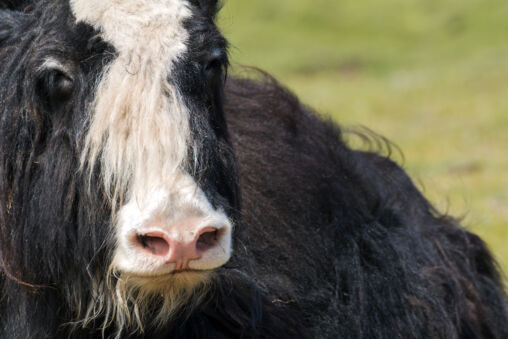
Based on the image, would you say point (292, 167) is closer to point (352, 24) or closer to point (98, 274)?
point (98, 274)

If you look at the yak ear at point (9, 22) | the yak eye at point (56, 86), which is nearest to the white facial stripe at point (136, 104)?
the yak eye at point (56, 86)

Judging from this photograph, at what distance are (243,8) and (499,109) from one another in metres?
21.7

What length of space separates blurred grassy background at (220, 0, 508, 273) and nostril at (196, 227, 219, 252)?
133cm

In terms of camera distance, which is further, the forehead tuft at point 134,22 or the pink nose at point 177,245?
the forehead tuft at point 134,22

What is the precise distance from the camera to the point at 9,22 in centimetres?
391

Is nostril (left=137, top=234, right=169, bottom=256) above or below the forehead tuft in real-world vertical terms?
below

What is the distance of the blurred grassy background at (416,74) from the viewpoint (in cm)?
1124

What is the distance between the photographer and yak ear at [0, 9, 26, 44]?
12.7 feet

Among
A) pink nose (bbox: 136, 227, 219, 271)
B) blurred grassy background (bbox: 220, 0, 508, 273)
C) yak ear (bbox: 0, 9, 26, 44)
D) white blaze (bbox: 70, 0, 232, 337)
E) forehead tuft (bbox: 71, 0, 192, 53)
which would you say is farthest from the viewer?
blurred grassy background (bbox: 220, 0, 508, 273)

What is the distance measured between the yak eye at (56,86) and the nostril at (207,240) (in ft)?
2.54

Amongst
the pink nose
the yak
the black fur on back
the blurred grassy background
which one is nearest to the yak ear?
the yak

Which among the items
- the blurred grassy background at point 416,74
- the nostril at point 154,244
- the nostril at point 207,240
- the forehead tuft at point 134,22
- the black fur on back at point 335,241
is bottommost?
the nostril at point 154,244

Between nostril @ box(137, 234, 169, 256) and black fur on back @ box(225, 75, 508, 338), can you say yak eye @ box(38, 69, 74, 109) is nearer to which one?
nostril @ box(137, 234, 169, 256)

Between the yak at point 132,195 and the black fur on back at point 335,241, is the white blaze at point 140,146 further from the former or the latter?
the black fur on back at point 335,241
